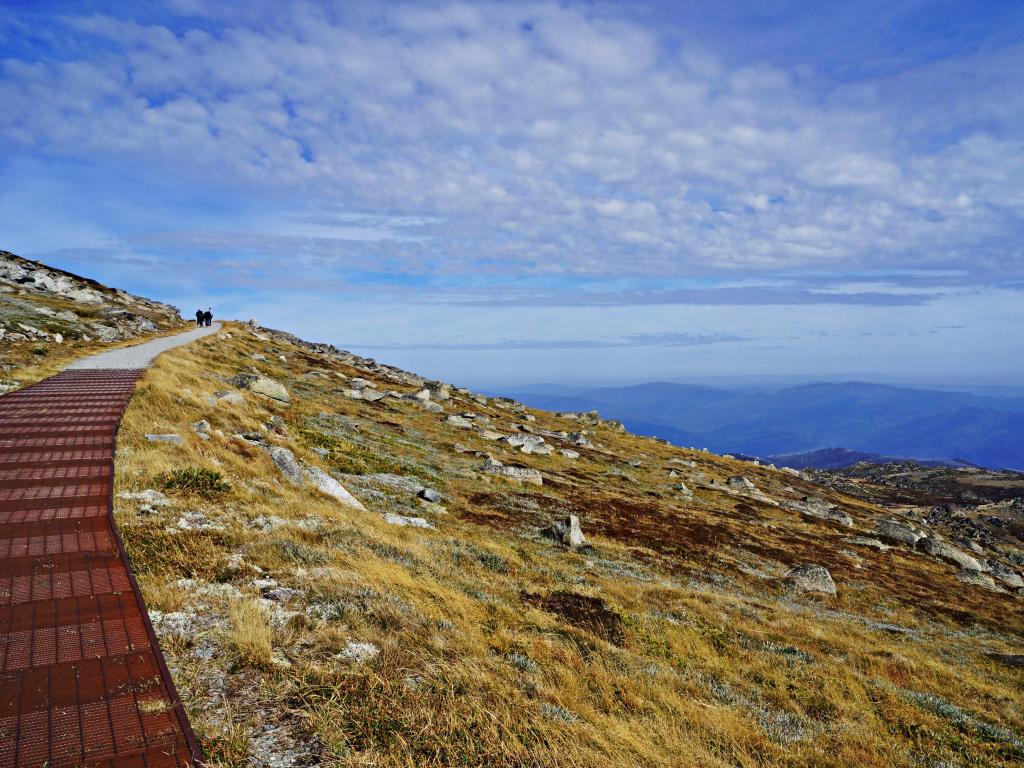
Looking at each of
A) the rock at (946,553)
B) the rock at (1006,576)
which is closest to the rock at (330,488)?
the rock at (946,553)

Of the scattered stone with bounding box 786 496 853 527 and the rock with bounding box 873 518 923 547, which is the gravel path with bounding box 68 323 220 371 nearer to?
the rock with bounding box 873 518 923 547

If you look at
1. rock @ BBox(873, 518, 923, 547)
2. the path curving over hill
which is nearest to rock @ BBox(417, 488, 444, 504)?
the path curving over hill

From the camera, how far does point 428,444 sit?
41.2 m

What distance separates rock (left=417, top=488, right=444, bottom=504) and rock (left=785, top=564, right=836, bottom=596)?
17.8 meters

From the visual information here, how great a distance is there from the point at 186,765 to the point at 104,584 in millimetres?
3846

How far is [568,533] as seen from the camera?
22.7m

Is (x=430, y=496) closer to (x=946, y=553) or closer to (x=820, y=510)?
(x=946, y=553)

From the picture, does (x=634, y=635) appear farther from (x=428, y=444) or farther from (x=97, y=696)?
(x=428, y=444)

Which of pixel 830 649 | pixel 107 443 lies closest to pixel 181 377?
pixel 107 443

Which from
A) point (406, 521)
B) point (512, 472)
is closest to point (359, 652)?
point (406, 521)

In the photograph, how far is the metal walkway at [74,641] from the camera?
449cm

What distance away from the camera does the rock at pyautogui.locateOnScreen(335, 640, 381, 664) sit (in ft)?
22.1

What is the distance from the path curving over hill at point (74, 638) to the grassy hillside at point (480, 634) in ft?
1.33

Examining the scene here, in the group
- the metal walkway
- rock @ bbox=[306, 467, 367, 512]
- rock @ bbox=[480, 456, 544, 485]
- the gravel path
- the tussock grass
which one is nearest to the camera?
the metal walkway
